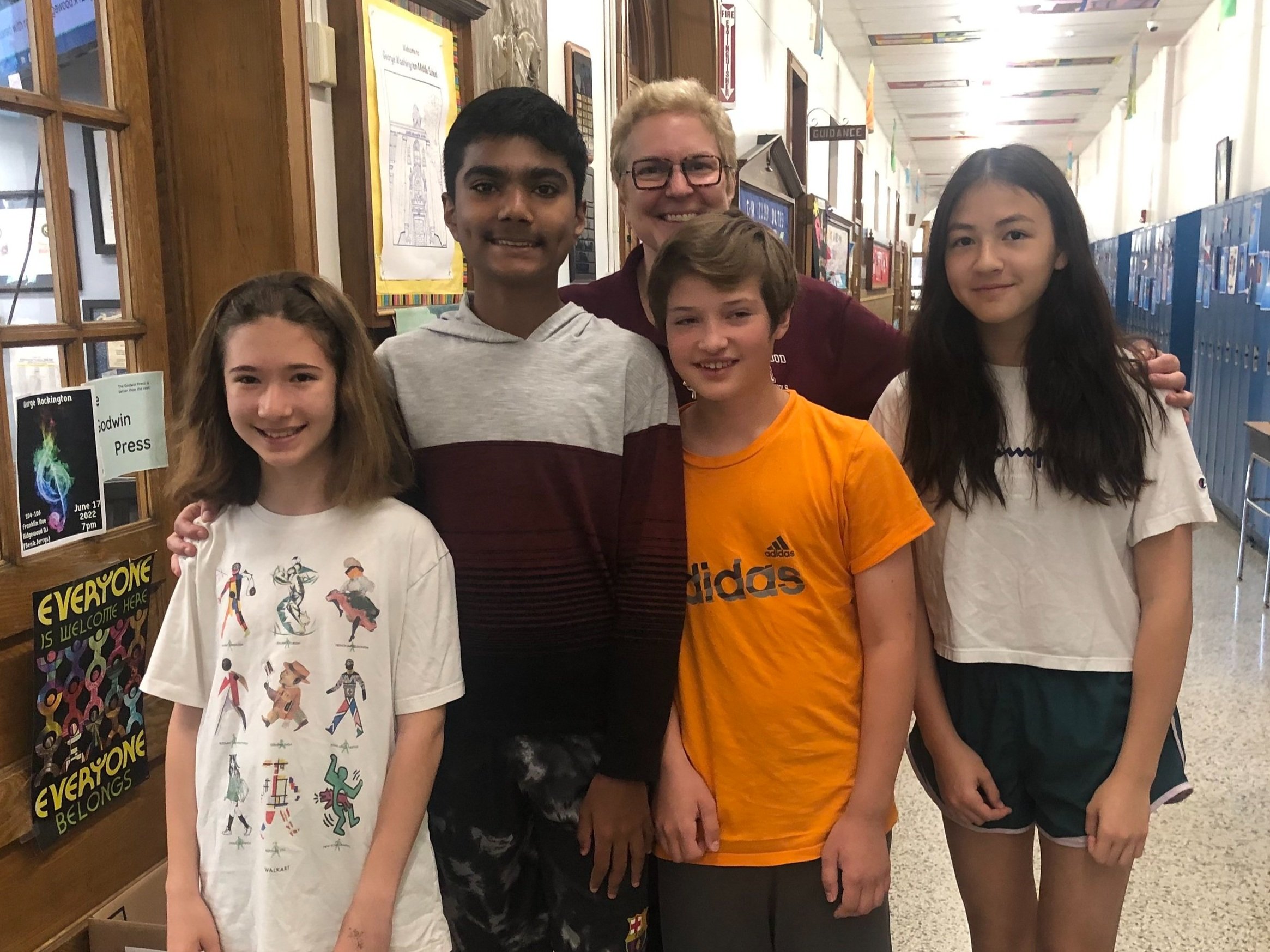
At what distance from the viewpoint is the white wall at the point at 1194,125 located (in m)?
6.09

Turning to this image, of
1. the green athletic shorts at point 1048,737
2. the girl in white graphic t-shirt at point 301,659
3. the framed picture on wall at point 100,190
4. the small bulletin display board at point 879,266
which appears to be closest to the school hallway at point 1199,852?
the green athletic shorts at point 1048,737

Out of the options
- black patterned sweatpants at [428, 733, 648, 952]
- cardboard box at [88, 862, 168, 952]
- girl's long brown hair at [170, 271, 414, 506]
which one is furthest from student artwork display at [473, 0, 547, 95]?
cardboard box at [88, 862, 168, 952]

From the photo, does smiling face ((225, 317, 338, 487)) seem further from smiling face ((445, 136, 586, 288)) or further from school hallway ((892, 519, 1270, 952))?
school hallway ((892, 519, 1270, 952))

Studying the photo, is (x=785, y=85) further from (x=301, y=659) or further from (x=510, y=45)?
(x=301, y=659)

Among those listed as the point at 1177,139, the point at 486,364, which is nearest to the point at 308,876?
the point at 486,364

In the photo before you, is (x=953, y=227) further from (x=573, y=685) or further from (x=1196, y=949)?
(x=1196, y=949)

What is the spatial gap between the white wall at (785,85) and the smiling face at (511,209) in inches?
73.1

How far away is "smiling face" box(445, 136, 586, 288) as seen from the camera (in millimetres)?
1233

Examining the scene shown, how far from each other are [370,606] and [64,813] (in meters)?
0.85

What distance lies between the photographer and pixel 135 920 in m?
1.72

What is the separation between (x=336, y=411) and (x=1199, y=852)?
249cm

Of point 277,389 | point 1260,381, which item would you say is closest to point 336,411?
point 277,389

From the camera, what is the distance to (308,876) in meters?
1.10

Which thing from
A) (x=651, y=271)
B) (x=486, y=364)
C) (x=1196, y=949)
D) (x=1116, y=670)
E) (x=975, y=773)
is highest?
(x=651, y=271)
